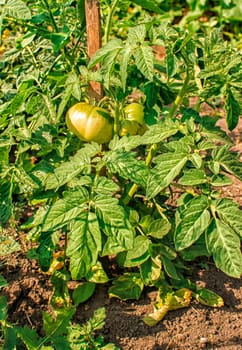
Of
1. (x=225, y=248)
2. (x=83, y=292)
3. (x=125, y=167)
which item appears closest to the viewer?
(x=225, y=248)

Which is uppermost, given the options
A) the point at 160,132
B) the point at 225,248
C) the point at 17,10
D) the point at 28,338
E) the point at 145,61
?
the point at 17,10

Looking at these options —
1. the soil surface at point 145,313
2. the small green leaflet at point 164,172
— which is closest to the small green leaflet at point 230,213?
the small green leaflet at point 164,172

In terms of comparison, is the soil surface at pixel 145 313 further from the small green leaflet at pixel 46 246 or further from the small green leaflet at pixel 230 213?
the small green leaflet at pixel 230 213

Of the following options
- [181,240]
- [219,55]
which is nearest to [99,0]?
[219,55]

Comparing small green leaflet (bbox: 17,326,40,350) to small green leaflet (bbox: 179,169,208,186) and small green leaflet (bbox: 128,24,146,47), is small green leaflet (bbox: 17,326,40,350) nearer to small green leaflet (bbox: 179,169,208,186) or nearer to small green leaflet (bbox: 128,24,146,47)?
small green leaflet (bbox: 179,169,208,186)

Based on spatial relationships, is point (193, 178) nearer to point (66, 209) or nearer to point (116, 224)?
point (116, 224)

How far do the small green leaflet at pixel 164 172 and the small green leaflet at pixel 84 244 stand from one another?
0.17m

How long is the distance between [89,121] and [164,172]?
0.33 metres

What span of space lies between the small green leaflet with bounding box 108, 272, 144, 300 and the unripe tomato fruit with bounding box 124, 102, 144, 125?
1.73ft

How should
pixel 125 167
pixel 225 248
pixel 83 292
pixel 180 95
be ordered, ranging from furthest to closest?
pixel 83 292
pixel 180 95
pixel 125 167
pixel 225 248

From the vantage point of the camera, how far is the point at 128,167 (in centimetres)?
147

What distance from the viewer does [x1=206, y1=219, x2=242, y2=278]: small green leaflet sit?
4.45ft

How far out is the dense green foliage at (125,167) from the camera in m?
1.40

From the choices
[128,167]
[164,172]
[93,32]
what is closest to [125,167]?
[128,167]
